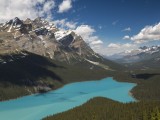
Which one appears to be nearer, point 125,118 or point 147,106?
point 125,118

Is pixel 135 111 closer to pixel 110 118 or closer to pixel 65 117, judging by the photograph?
pixel 110 118

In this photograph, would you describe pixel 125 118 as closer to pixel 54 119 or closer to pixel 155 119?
pixel 155 119

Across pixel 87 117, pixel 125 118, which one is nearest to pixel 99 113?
pixel 87 117

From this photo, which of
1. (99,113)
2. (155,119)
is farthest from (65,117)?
(155,119)

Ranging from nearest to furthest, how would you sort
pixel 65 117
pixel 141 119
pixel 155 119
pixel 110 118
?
pixel 155 119
pixel 141 119
pixel 110 118
pixel 65 117

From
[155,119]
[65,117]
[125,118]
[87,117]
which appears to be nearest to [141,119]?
[125,118]

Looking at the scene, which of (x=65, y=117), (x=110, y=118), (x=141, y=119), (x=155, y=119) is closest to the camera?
(x=155, y=119)

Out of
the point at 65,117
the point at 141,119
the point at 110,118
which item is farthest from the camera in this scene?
the point at 65,117

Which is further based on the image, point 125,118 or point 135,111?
point 135,111
